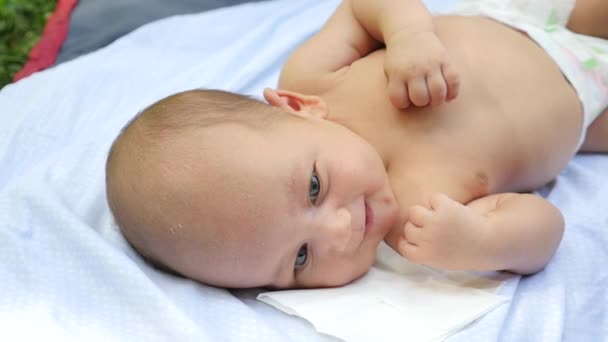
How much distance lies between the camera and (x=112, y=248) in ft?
3.17

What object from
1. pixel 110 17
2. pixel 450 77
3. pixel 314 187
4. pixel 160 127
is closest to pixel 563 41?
pixel 450 77

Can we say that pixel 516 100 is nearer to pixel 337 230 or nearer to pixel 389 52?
pixel 389 52

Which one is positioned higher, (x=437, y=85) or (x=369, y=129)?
(x=437, y=85)

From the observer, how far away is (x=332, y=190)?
3.11 ft

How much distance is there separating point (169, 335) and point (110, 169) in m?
0.27

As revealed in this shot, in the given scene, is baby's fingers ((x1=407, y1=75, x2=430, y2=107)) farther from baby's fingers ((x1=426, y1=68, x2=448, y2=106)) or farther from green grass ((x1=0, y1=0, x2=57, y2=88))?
green grass ((x1=0, y1=0, x2=57, y2=88))

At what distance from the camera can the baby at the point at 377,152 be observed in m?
0.90

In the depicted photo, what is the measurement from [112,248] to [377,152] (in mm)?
425

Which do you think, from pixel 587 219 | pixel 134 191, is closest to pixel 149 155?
pixel 134 191

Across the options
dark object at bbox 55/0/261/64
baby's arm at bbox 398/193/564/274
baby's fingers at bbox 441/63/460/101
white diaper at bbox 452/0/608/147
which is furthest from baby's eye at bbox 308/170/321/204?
dark object at bbox 55/0/261/64

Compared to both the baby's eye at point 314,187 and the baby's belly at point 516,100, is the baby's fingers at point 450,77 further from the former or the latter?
the baby's eye at point 314,187

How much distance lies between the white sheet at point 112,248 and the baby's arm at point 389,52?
282 millimetres

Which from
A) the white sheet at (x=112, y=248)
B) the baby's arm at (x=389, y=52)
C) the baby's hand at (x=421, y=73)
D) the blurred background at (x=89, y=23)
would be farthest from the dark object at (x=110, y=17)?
the baby's hand at (x=421, y=73)

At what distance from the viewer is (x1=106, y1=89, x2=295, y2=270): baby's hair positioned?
93 centimetres
